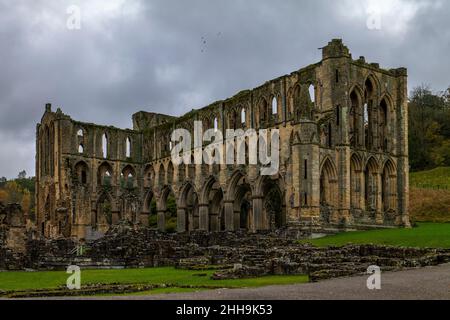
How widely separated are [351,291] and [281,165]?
3900 cm

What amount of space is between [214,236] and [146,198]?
25239 mm

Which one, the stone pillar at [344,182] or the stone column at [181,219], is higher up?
the stone pillar at [344,182]

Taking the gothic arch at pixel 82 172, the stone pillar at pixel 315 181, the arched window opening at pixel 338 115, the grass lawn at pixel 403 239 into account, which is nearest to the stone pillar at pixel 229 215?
the stone pillar at pixel 315 181

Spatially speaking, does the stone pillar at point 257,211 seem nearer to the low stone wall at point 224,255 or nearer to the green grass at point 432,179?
the low stone wall at point 224,255

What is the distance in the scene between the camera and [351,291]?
1708 centimetres

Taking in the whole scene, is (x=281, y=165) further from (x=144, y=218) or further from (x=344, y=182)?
(x=144, y=218)

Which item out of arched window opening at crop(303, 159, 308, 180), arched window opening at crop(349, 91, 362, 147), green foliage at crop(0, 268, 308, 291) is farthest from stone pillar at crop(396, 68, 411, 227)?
green foliage at crop(0, 268, 308, 291)

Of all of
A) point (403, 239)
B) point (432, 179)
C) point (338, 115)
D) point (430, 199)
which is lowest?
point (403, 239)

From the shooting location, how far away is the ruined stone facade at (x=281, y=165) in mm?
53219

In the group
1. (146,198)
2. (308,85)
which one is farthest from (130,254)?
(146,198)

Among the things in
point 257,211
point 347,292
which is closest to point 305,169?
point 257,211

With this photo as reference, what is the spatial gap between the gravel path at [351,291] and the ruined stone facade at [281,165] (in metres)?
29.6

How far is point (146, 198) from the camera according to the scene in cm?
7569
